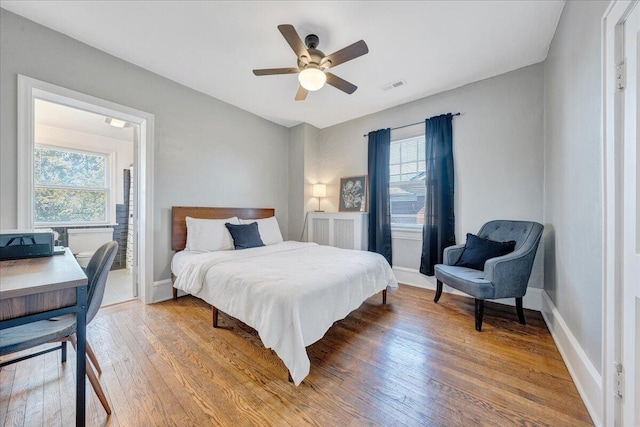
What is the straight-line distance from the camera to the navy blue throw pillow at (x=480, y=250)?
8.11 ft

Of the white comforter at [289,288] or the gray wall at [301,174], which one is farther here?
the gray wall at [301,174]

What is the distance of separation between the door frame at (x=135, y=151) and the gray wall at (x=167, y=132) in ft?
0.17

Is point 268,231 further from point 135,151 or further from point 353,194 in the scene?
point 135,151

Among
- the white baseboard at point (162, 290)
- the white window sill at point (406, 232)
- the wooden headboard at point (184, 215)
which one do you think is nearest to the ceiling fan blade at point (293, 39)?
the wooden headboard at point (184, 215)

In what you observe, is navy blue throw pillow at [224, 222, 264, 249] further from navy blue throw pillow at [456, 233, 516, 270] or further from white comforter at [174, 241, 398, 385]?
navy blue throw pillow at [456, 233, 516, 270]

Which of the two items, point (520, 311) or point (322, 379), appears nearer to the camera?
point (322, 379)

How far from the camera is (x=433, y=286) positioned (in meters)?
3.26

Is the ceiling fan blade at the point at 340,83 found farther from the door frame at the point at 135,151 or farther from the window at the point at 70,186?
the window at the point at 70,186

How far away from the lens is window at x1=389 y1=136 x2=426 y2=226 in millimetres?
3471

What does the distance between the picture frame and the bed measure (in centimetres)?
128

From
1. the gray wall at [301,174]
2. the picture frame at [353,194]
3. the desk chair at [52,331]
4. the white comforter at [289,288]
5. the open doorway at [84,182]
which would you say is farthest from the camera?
the gray wall at [301,174]

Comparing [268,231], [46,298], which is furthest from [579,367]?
[268,231]

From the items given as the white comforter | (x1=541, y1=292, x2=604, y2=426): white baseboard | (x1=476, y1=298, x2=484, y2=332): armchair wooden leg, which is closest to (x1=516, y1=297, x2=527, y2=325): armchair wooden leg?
(x1=541, y1=292, x2=604, y2=426): white baseboard

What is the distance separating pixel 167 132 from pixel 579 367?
421 centimetres
